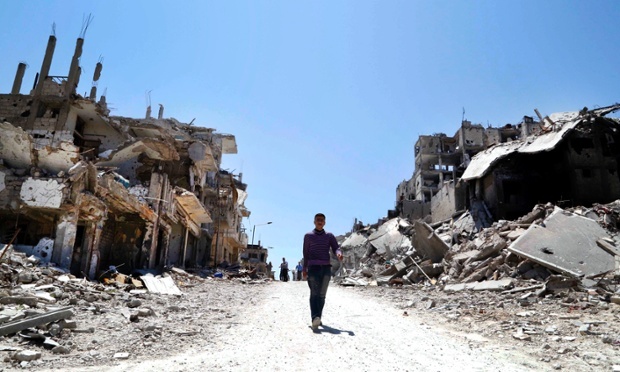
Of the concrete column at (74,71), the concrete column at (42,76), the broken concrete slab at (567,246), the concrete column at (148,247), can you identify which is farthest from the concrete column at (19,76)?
the broken concrete slab at (567,246)

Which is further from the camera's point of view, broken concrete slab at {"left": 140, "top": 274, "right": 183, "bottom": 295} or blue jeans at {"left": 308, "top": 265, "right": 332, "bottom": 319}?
broken concrete slab at {"left": 140, "top": 274, "right": 183, "bottom": 295}

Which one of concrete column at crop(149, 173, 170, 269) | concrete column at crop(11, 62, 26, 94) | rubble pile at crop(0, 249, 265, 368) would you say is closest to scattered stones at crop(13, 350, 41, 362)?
rubble pile at crop(0, 249, 265, 368)

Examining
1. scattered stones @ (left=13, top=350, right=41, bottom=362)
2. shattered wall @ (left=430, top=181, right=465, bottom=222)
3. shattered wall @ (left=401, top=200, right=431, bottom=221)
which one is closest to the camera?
scattered stones @ (left=13, top=350, right=41, bottom=362)

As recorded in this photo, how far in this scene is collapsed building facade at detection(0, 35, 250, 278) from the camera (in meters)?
12.2

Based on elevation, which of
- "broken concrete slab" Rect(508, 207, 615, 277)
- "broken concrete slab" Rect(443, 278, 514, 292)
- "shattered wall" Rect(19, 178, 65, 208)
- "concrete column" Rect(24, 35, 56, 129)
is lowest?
"broken concrete slab" Rect(443, 278, 514, 292)

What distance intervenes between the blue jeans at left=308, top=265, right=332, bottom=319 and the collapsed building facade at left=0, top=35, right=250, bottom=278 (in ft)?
20.4

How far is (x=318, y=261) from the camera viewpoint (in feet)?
20.7

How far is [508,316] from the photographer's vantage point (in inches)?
274

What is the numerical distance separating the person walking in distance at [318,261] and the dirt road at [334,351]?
45 centimetres

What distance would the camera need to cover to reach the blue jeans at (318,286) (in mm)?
6066

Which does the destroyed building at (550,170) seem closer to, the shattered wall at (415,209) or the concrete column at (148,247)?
the shattered wall at (415,209)

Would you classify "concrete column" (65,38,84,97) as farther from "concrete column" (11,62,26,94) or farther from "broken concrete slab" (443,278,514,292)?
"broken concrete slab" (443,278,514,292)

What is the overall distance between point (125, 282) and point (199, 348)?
34.4ft

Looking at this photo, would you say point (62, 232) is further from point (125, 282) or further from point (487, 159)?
point (487, 159)
